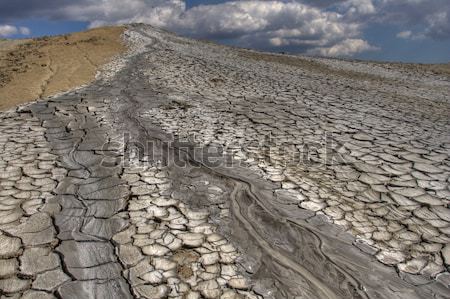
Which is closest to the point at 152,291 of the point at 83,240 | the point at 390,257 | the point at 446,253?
the point at 83,240

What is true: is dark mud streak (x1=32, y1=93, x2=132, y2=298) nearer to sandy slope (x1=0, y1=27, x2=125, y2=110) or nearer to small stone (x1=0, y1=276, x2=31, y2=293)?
small stone (x1=0, y1=276, x2=31, y2=293)

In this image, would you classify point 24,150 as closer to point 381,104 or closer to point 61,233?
point 61,233

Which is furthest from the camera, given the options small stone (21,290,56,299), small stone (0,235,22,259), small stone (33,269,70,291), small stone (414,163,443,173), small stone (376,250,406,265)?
small stone (414,163,443,173)

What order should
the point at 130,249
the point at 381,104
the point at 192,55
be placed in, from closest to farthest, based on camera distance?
1. the point at 130,249
2. the point at 381,104
3. the point at 192,55

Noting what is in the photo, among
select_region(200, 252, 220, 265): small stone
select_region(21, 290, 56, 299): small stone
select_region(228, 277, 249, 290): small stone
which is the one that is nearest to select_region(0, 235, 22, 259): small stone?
select_region(21, 290, 56, 299): small stone

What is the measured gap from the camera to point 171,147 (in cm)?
575

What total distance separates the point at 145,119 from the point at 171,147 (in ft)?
5.14

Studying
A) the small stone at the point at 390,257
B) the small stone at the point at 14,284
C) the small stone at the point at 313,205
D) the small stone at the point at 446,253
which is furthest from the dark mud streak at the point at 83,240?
the small stone at the point at 446,253

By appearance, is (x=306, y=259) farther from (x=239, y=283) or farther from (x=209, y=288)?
(x=209, y=288)

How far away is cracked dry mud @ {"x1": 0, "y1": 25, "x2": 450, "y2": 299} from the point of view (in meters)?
2.98

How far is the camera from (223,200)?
13.8ft

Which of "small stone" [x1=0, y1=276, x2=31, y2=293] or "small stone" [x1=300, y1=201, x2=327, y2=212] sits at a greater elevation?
"small stone" [x1=300, y1=201, x2=327, y2=212]

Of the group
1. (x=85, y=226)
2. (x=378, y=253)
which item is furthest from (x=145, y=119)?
(x=378, y=253)

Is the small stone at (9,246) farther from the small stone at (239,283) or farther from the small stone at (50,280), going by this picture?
the small stone at (239,283)
